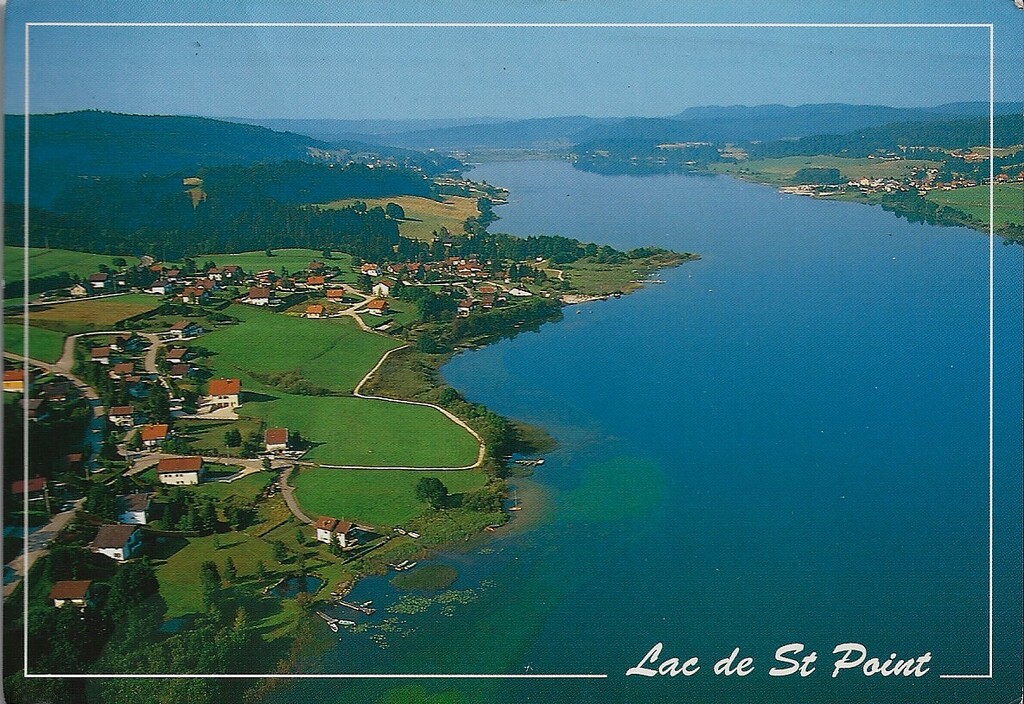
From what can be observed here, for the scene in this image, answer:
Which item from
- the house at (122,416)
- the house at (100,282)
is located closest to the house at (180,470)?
the house at (122,416)

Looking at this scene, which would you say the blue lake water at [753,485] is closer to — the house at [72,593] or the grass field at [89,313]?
the house at [72,593]

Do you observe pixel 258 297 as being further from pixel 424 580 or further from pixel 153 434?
pixel 424 580

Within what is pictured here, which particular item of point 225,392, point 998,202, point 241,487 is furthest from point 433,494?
point 998,202

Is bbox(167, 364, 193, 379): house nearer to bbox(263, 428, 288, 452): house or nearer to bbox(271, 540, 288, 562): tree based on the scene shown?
bbox(263, 428, 288, 452): house

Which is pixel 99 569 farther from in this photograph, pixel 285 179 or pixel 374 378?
pixel 285 179

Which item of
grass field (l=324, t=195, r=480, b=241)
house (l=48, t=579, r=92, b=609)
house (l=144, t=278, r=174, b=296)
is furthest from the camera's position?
grass field (l=324, t=195, r=480, b=241)

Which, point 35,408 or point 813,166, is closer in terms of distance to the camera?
point 35,408

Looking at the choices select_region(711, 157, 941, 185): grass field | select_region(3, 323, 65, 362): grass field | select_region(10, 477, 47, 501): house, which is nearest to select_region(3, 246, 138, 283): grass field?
select_region(3, 323, 65, 362): grass field
